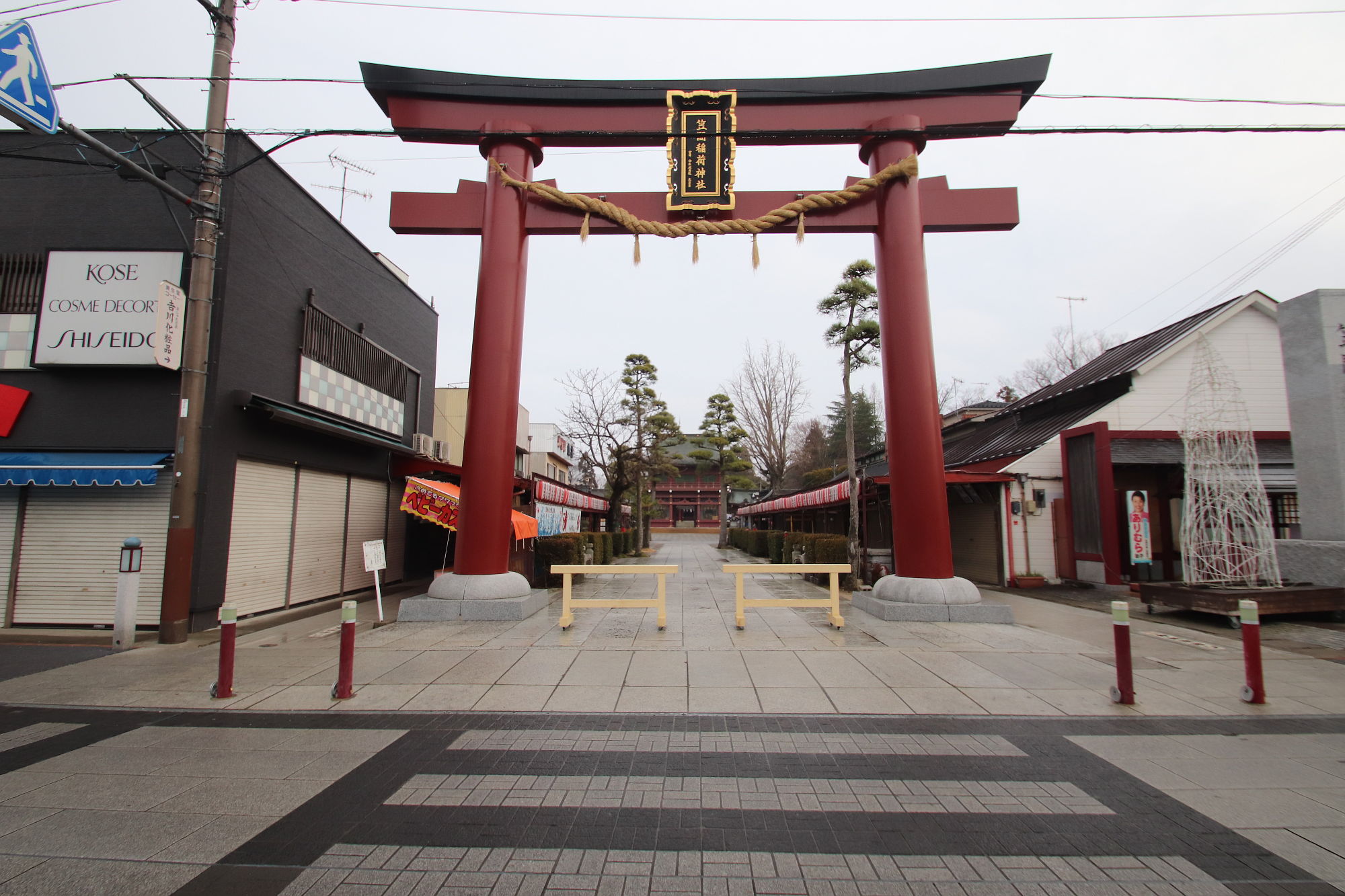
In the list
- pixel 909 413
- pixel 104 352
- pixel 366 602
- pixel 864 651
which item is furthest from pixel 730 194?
pixel 366 602

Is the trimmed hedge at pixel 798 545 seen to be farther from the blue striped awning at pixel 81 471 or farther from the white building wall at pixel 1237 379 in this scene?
the blue striped awning at pixel 81 471

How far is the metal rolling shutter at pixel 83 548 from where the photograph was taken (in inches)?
361

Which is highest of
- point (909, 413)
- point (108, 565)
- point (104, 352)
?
point (104, 352)

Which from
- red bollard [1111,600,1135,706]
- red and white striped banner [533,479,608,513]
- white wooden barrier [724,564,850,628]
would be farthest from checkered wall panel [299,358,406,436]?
red bollard [1111,600,1135,706]

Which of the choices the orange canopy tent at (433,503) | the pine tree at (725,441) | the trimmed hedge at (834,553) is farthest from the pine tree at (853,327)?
the pine tree at (725,441)

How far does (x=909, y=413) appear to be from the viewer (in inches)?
400

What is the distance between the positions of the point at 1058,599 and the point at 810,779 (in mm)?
11764

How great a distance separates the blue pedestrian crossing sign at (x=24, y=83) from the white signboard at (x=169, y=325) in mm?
2459

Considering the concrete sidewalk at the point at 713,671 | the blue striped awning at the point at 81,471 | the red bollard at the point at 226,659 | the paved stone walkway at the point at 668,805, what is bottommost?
the paved stone walkway at the point at 668,805

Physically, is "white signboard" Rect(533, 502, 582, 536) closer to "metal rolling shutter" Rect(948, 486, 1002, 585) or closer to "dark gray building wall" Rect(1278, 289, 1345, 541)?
"metal rolling shutter" Rect(948, 486, 1002, 585)

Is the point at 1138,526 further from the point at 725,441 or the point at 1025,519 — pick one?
the point at 725,441

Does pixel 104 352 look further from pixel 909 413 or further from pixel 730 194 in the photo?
pixel 909 413

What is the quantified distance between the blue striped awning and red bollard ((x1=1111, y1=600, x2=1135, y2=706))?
12.3 meters

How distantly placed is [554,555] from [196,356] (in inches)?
352
